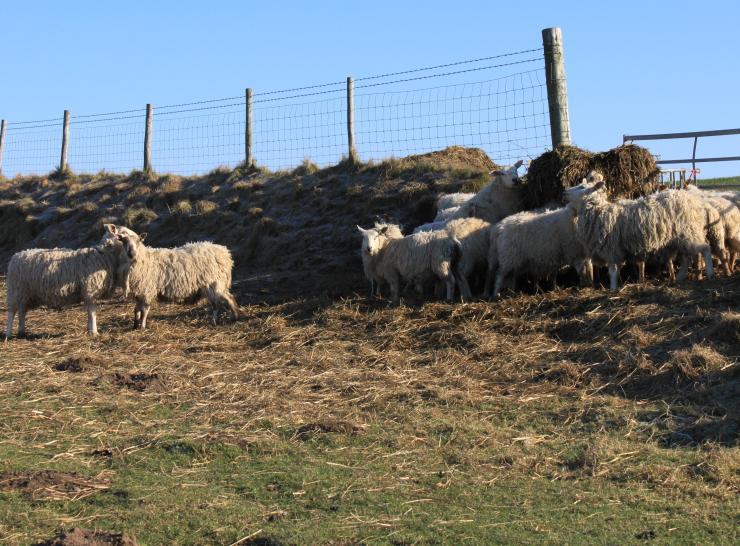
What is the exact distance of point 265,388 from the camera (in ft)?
29.9

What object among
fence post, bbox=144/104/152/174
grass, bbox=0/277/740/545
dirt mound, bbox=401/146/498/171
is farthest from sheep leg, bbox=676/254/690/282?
fence post, bbox=144/104/152/174

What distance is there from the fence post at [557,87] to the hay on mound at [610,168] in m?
0.57

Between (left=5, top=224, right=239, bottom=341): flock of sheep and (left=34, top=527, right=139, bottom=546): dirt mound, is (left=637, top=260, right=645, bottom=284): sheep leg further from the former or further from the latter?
(left=34, top=527, right=139, bottom=546): dirt mound

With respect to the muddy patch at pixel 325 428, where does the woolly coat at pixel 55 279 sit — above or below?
Result: above

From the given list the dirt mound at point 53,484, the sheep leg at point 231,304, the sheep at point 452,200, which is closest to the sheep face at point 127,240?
the sheep leg at point 231,304

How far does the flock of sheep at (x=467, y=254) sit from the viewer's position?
1174cm

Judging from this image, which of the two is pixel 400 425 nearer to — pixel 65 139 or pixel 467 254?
pixel 467 254

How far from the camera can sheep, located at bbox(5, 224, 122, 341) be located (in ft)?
42.1

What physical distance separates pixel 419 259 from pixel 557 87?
363cm

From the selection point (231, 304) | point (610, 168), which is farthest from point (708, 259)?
point (231, 304)

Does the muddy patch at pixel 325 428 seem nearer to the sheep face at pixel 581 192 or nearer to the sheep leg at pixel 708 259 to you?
the sheep face at pixel 581 192

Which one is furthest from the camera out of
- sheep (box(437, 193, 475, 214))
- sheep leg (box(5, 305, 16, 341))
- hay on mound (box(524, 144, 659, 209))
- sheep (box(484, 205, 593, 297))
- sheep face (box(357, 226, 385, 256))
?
sheep (box(437, 193, 475, 214))

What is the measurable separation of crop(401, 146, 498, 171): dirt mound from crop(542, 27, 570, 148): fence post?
3.90 meters

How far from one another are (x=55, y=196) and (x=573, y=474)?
21.6m
